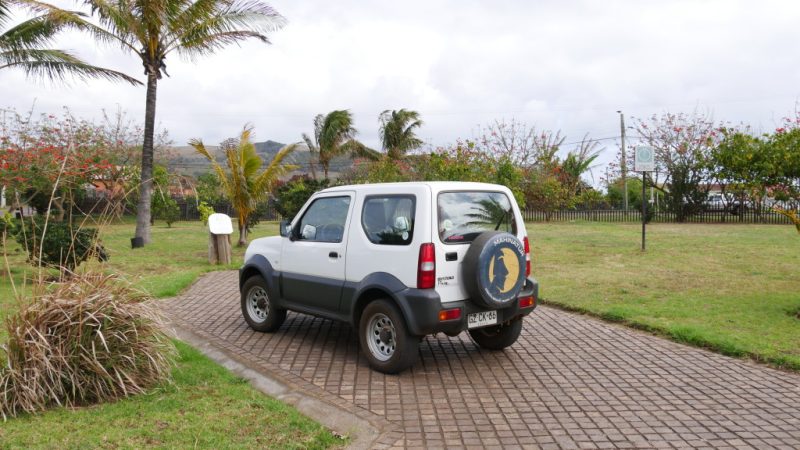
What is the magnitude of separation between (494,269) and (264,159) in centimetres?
1866

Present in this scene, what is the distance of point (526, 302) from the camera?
6.04 m

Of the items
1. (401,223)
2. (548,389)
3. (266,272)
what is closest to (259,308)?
(266,272)

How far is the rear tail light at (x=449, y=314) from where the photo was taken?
5331mm

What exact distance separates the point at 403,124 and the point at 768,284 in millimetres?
31185

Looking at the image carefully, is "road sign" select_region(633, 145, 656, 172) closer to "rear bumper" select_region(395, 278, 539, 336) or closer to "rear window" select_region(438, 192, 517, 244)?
"rear window" select_region(438, 192, 517, 244)

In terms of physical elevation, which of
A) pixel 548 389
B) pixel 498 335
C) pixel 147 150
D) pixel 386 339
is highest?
pixel 147 150

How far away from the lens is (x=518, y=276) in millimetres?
5750

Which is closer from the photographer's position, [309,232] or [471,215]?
[471,215]

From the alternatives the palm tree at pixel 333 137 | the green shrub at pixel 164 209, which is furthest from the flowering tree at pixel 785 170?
the palm tree at pixel 333 137

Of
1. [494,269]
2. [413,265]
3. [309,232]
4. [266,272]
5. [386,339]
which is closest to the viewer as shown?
[413,265]

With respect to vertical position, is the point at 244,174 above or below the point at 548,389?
above

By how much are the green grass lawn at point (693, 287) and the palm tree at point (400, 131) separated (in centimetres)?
2324

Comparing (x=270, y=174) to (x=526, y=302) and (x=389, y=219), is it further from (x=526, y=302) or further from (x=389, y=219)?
(x=526, y=302)

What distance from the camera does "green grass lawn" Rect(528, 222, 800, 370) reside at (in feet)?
22.9
